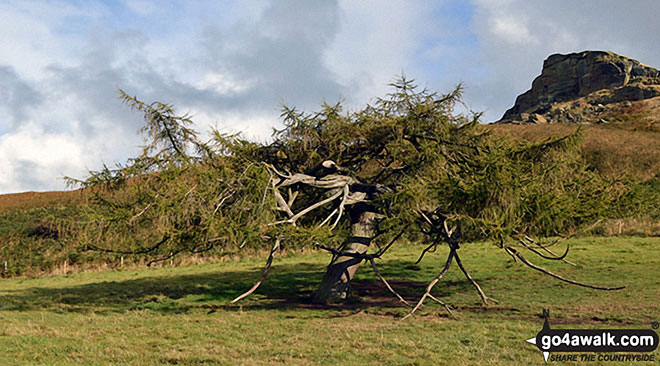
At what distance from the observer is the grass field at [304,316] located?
8359mm

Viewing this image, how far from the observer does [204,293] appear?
1761 centimetres

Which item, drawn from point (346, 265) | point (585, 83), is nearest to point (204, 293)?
point (346, 265)

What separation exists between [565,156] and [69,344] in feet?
45.2

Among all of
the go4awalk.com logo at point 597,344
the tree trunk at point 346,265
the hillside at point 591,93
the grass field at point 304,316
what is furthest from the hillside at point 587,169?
the go4awalk.com logo at point 597,344

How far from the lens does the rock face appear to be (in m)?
116

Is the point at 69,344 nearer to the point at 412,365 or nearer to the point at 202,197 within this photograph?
the point at 202,197

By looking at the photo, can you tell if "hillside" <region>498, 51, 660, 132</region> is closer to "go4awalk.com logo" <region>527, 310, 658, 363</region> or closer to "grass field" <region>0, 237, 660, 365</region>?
"grass field" <region>0, 237, 660, 365</region>

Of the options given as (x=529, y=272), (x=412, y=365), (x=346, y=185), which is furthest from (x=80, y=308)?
(x=529, y=272)

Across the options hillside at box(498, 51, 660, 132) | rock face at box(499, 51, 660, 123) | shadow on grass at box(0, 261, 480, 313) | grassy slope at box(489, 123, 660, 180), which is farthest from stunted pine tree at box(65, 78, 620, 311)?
rock face at box(499, 51, 660, 123)

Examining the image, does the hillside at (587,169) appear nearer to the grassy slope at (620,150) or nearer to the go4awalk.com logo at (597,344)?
the grassy slope at (620,150)

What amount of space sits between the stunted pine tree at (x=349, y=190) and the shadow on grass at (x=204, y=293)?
5.41 ft

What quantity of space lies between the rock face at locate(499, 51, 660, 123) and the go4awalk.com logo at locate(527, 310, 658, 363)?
356 ft

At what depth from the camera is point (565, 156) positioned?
14539mm

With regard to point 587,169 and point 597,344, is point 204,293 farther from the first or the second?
point 587,169
